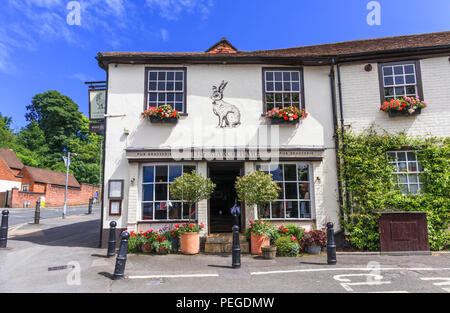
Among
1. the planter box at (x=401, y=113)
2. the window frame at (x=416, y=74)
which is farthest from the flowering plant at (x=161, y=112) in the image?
the planter box at (x=401, y=113)

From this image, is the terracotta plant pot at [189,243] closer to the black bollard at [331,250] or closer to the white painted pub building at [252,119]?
the white painted pub building at [252,119]

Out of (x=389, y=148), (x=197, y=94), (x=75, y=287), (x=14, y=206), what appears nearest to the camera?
(x=75, y=287)

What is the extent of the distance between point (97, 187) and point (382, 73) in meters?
47.4

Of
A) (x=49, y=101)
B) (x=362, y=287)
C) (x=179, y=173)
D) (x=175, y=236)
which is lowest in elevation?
(x=362, y=287)

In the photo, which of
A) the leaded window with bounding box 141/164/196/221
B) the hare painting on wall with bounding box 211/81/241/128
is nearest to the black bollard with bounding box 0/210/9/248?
the leaded window with bounding box 141/164/196/221

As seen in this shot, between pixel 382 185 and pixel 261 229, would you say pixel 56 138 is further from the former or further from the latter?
pixel 382 185

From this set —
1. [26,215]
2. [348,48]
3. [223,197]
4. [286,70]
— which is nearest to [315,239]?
[223,197]

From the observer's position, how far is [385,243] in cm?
851

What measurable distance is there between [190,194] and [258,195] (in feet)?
6.46

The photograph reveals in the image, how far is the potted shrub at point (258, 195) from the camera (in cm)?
824

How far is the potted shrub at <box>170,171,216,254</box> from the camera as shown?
8289 millimetres

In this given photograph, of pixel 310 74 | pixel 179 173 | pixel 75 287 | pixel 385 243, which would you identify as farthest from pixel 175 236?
pixel 310 74
